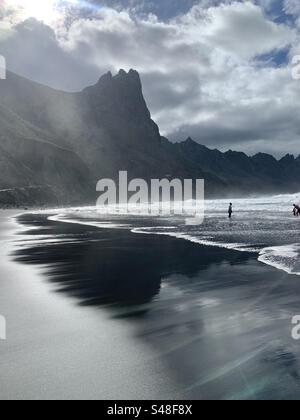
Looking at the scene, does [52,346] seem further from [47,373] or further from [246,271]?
[246,271]

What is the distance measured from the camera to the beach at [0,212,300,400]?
5.93m

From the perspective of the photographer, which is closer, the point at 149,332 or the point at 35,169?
the point at 149,332

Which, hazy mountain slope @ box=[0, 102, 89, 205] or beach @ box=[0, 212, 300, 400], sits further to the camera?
hazy mountain slope @ box=[0, 102, 89, 205]

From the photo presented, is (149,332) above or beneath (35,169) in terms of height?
beneath

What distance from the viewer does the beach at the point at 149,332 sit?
5926 mm

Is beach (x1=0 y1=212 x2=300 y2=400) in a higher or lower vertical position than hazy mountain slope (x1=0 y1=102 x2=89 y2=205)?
lower

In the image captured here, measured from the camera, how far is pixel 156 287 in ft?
40.9

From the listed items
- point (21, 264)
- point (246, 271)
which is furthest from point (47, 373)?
point (21, 264)

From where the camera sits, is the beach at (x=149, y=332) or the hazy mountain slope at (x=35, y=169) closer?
the beach at (x=149, y=332)

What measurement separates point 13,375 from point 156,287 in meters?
6.60

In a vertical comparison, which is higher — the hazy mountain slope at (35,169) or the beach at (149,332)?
the hazy mountain slope at (35,169)

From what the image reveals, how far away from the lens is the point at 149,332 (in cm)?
827

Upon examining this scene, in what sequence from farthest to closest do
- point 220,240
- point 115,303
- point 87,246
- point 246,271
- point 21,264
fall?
point 220,240
point 87,246
point 21,264
point 246,271
point 115,303

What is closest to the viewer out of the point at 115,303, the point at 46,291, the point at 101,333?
the point at 101,333
